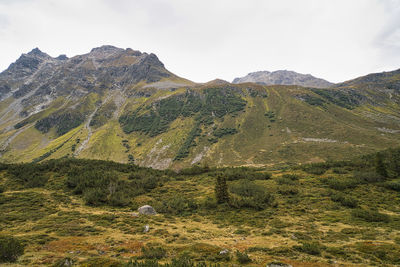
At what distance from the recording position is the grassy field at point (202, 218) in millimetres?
12812

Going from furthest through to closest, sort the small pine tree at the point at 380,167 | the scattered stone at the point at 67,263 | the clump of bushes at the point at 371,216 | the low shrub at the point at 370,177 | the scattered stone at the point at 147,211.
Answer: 1. the small pine tree at the point at 380,167
2. the low shrub at the point at 370,177
3. the scattered stone at the point at 147,211
4. the clump of bushes at the point at 371,216
5. the scattered stone at the point at 67,263

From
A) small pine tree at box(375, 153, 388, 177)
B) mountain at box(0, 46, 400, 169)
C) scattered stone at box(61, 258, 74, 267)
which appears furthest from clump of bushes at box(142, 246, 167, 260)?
mountain at box(0, 46, 400, 169)

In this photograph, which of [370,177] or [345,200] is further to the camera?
[370,177]

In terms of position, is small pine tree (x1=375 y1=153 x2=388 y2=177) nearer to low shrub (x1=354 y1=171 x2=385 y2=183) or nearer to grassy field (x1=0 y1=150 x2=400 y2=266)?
grassy field (x1=0 y1=150 x2=400 y2=266)

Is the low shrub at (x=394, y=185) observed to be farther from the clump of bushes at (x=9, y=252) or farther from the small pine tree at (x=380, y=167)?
the clump of bushes at (x=9, y=252)

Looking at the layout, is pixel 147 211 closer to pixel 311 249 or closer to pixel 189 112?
pixel 311 249

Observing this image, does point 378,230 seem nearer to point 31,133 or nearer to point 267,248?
point 267,248

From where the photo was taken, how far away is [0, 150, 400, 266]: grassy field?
12.8 m

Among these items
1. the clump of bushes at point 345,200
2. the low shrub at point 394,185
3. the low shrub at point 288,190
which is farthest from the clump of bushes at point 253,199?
the low shrub at point 394,185

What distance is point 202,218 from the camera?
25.0 meters

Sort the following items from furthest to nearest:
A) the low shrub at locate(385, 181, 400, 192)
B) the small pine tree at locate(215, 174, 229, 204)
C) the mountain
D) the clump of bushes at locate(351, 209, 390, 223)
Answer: the mountain → the small pine tree at locate(215, 174, 229, 204) → the low shrub at locate(385, 181, 400, 192) → the clump of bushes at locate(351, 209, 390, 223)

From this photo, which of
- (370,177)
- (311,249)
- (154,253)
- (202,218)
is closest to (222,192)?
(202,218)

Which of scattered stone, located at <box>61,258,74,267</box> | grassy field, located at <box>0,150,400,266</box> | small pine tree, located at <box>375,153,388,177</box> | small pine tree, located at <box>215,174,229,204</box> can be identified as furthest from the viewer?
small pine tree, located at <box>375,153,388,177</box>

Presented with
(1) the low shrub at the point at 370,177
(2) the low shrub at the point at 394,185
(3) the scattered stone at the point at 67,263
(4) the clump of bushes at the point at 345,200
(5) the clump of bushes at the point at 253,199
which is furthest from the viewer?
(1) the low shrub at the point at 370,177
